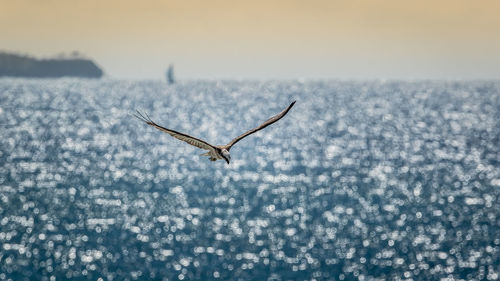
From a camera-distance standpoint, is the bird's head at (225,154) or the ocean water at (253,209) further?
the ocean water at (253,209)

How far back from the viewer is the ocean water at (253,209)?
6216 cm

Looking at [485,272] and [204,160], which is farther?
[204,160]

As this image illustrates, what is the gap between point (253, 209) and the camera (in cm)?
8375

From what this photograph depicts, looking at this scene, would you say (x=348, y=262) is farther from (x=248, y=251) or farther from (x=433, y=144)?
(x=433, y=144)

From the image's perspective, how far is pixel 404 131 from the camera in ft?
550

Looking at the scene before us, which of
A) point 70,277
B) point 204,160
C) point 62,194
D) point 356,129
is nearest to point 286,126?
point 356,129

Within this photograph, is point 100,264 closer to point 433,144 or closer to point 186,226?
point 186,226

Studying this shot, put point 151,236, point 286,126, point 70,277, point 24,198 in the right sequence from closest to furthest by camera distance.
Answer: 1. point 70,277
2. point 151,236
3. point 24,198
4. point 286,126

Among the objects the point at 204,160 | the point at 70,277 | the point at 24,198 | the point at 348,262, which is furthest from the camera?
the point at 204,160

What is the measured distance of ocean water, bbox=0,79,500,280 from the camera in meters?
62.2

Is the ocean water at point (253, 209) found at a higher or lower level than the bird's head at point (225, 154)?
lower

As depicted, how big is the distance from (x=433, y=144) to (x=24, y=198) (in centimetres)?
8363

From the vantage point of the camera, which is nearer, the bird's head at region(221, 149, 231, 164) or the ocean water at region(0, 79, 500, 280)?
the bird's head at region(221, 149, 231, 164)

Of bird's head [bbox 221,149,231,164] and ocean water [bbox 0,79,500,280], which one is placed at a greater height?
bird's head [bbox 221,149,231,164]
